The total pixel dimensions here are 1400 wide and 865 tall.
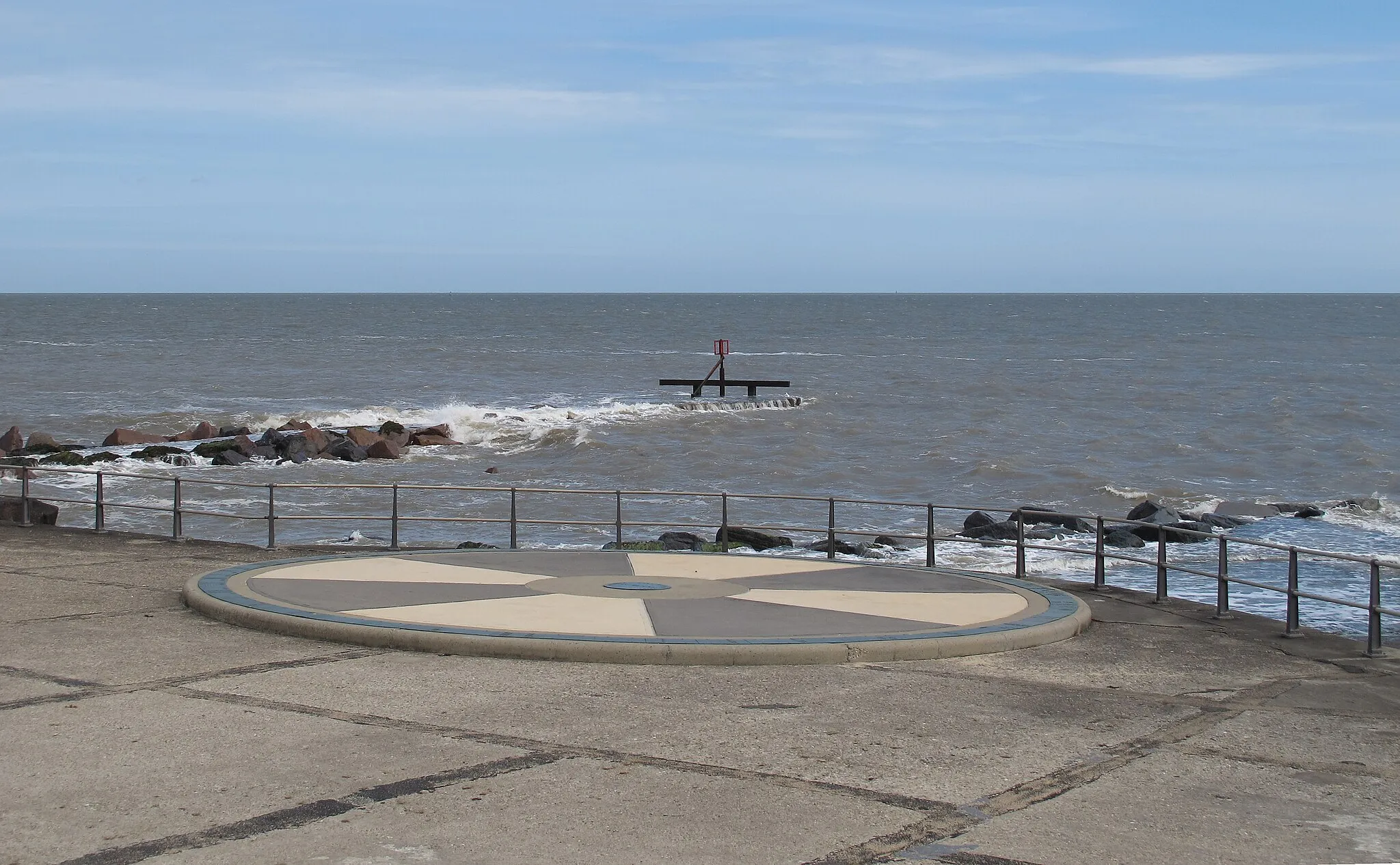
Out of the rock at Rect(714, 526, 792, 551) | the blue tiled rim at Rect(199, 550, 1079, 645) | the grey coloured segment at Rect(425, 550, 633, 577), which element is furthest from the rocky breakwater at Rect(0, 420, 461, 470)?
the blue tiled rim at Rect(199, 550, 1079, 645)

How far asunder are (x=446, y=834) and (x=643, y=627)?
481cm

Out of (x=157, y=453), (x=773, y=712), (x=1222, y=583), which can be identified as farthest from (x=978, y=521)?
(x=157, y=453)

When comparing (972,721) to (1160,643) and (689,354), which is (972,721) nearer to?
(1160,643)

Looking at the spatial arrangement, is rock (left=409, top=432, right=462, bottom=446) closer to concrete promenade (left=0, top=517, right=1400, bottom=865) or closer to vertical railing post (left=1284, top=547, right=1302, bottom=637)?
concrete promenade (left=0, top=517, right=1400, bottom=865)

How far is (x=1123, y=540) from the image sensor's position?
26.3 m

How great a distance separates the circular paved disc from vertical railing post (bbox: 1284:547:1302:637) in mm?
1563

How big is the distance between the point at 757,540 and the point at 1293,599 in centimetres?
1254

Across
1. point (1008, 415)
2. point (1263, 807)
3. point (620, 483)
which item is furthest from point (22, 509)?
point (1008, 415)

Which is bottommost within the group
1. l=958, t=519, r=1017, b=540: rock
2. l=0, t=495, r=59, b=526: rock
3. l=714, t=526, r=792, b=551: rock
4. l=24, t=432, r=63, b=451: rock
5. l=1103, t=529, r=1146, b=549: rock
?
l=1103, t=529, r=1146, b=549: rock

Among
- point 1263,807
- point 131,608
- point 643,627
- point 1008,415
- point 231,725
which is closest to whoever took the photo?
point 1263,807

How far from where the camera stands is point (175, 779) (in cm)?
728

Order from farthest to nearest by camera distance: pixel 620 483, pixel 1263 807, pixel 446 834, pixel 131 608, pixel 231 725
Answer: pixel 620 483 → pixel 131 608 → pixel 231 725 → pixel 1263 807 → pixel 446 834

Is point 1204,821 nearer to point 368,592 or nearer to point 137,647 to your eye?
point 137,647

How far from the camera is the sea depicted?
26.7 meters
